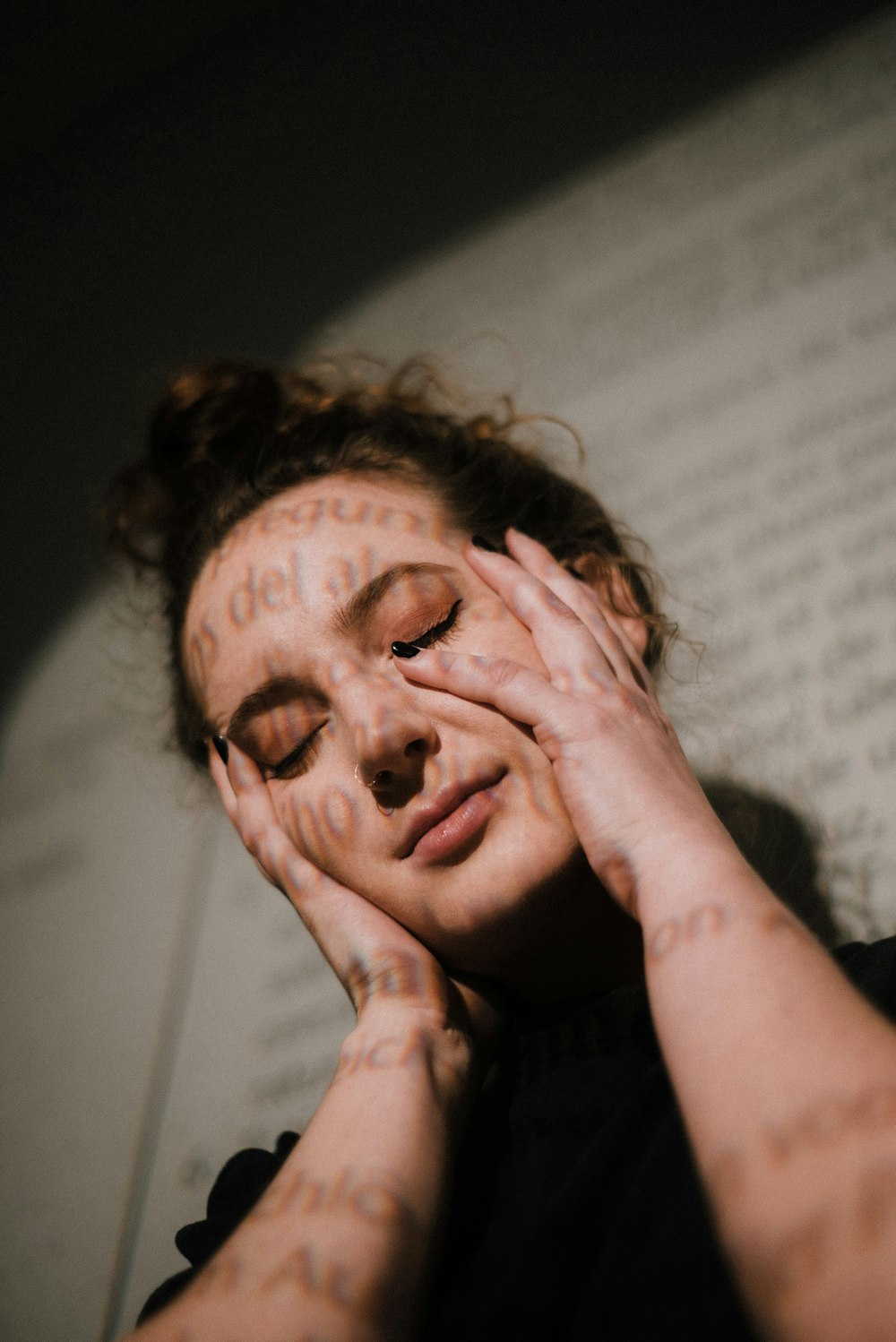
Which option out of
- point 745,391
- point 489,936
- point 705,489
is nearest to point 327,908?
point 489,936

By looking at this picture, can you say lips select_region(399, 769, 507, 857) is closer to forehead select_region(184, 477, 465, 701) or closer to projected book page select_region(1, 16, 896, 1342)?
forehead select_region(184, 477, 465, 701)

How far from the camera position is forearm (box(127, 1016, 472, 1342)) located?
0.46m

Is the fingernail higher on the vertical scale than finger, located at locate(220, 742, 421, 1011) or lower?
higher

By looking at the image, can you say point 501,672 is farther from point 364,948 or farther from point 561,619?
point 364,948

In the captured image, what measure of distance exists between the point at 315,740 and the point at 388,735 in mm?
111

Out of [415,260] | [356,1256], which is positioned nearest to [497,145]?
[415,260]

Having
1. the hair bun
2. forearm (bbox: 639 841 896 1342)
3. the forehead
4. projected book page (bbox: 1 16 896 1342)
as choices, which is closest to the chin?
forearm (bbox: 639 841 896 1342)

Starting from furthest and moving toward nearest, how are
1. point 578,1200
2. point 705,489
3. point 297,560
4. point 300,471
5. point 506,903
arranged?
point 705,489
point 300,471
point 297,560
point 506,903
point 578,1200

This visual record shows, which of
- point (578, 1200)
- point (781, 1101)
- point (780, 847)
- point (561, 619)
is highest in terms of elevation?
point (561, 619)

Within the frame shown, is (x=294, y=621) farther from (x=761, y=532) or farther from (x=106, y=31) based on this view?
(x=106, y=31)

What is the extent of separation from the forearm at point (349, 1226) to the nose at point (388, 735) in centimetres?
19

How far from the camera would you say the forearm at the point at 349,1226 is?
46cm

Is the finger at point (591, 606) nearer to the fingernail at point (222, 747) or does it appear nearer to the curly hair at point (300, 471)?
the curly hair at point (300, 471)

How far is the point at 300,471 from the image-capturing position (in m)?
0.82
